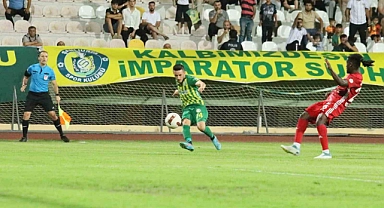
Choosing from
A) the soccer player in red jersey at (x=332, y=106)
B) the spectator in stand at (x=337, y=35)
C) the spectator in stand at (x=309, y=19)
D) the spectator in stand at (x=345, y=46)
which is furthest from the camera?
the spectator in stand at (x=337, y=35)

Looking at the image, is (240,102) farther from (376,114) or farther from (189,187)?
(189,187)

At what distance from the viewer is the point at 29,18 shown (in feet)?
96.0

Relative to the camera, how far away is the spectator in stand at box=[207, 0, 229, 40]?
3020 cm

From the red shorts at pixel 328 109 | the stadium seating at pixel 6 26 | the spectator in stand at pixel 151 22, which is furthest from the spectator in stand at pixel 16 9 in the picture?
the red shorts at pixel 328 109

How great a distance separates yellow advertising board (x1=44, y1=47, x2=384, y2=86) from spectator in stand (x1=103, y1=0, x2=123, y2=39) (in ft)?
11.9

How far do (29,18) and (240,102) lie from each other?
25.2 feet

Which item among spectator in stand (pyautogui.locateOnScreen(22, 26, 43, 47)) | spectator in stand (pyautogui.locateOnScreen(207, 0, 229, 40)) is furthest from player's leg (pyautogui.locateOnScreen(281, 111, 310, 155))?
spectator in stand (pyautogui.locateOnScreen(207, 0, 229, 40))

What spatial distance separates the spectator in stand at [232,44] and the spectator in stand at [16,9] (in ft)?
19.7

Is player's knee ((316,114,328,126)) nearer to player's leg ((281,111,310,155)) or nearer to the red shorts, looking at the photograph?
the red shorts

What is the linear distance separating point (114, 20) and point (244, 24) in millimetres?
4096

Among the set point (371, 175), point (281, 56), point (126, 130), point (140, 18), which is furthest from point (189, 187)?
point (140, 18)

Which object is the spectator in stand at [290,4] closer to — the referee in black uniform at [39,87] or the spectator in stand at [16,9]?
the spectator in stand at [16,9]

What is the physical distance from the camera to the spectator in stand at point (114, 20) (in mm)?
28727

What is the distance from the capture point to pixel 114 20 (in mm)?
29016
